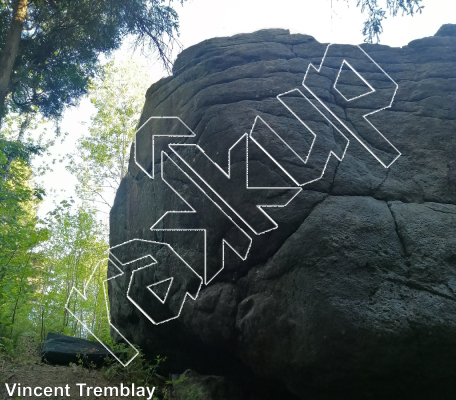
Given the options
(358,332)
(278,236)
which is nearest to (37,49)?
(278,236)

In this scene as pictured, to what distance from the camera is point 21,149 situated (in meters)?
11.9

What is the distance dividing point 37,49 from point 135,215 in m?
6.50

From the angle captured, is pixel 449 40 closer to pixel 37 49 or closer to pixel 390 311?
pixel 390 311

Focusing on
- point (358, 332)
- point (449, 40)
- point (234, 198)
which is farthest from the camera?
point (449, 40)

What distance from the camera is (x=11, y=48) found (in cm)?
918

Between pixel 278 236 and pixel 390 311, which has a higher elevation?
pixel 278 236

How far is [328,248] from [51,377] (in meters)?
4.54

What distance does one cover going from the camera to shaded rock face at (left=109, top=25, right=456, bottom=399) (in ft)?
12.9

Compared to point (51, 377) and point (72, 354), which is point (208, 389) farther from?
point (72, 354)

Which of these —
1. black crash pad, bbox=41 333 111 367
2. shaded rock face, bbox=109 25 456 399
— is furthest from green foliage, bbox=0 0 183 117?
black crash pad, bbox=41 333 111 367
